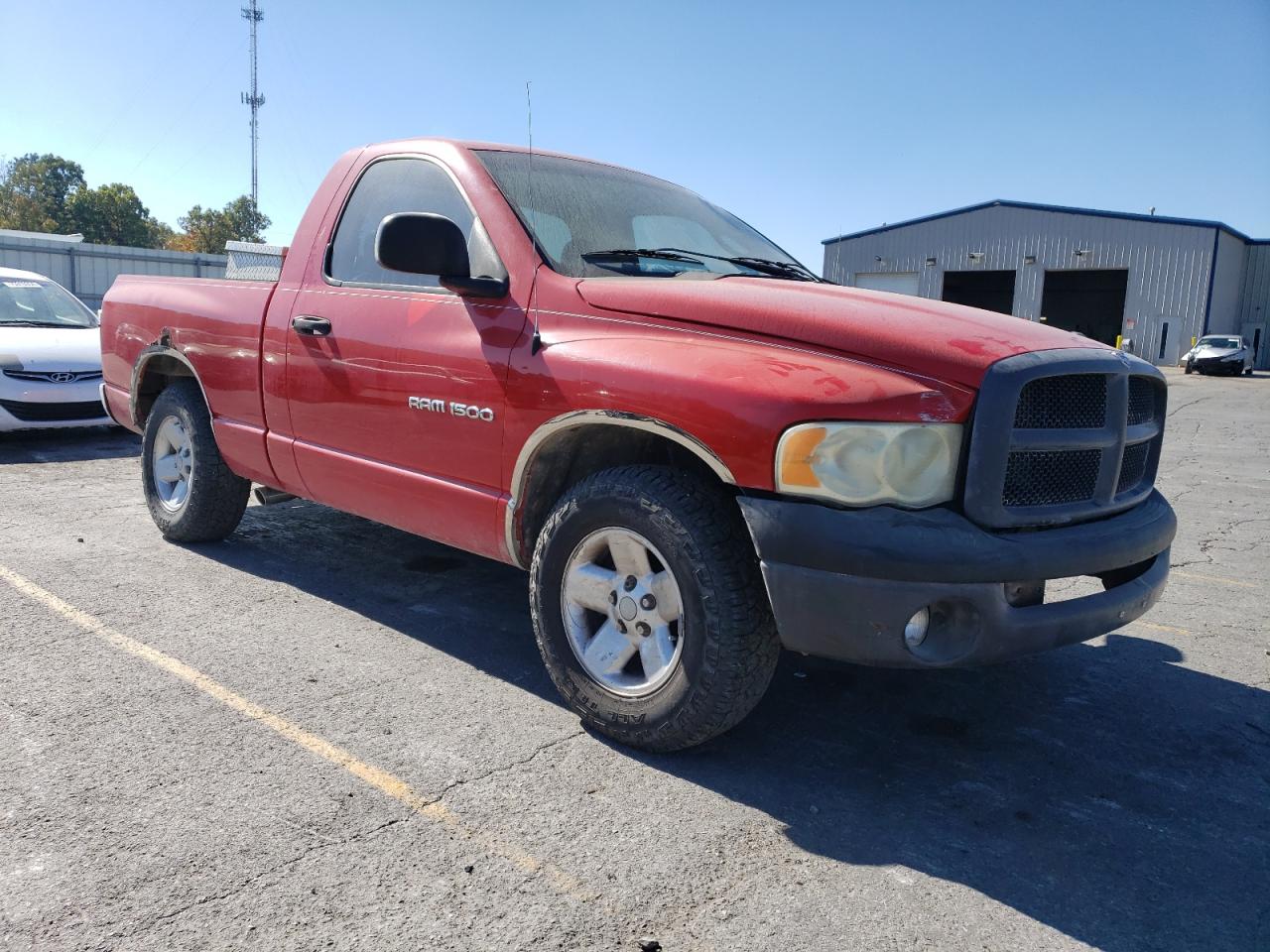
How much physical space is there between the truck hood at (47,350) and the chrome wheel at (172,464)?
3.45 m

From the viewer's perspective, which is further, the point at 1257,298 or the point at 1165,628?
the point at 1257,298

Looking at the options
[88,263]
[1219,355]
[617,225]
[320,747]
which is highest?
[88,263]

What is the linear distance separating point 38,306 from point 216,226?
7424 cm

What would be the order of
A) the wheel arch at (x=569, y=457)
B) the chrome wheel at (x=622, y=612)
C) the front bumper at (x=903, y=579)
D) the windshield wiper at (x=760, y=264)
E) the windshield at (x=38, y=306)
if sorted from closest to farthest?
the front bumper at (x=903, y=579) < the chrome wheel at (x=622, y=612) < the wheel arch at (x=569, y=457) < the windshield wiper at (x=760, y=264) < the windshield at (x=38, y=306)

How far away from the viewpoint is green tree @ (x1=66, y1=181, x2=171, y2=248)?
7094cm

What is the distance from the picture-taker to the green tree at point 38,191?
67438 mm

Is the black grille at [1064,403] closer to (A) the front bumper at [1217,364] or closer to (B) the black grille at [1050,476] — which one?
(B) the black grille at [1050,476]

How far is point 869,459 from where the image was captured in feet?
8.18

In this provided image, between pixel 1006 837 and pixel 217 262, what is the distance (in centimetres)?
2813

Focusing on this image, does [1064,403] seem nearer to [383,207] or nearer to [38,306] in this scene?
[383,207]

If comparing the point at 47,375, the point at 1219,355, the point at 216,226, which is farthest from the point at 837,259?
the point at 216,226

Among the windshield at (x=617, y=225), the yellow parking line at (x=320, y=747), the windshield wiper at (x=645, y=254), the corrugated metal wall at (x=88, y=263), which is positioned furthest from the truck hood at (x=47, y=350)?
the corrugated metal wall at (x=88, y=263)

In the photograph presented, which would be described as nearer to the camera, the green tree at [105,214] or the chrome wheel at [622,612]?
the chrome wheel at [622,612]

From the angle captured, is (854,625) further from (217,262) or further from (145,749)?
(217,262)
